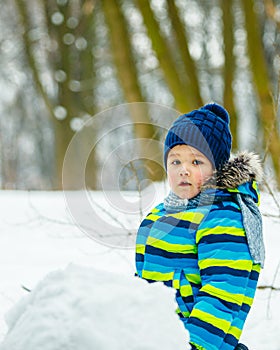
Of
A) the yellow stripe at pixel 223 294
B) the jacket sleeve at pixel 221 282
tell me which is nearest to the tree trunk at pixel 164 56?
the jacket sleeve at pixel 221 282

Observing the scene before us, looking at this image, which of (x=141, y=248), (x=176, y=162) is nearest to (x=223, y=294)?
(x=141, y=248)

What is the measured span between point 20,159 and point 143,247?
22.4 metres

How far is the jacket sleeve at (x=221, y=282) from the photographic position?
1590 mm

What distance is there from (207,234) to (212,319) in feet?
0.94

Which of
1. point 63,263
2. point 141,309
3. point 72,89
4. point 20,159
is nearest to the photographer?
point 141,309

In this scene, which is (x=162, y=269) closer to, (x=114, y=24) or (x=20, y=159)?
(x=114, y=24)

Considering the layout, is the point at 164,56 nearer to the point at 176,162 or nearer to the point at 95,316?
the point at 176,162

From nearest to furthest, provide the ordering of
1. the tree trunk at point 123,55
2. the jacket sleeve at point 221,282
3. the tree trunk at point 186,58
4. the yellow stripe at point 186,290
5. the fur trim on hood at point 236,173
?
the jacket sleeve at point 221,282 → the yellow stripe at point 186,290 → the fur trim on hood at point 236,173 → the tree trunk at point 186,58 → the tree trunk at point 123,55

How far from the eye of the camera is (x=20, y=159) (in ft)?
77.5

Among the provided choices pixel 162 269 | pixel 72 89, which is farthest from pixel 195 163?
pixel 72 89

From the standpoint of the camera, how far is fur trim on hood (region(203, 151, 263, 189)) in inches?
75.4

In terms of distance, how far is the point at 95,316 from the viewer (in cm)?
123

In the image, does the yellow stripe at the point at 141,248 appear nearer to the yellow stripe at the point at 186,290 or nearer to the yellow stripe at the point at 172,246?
the yellow stripe at the point at 172,246

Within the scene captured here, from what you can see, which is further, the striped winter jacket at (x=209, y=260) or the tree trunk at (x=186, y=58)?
the tree trunk at (x=186, y=58)
